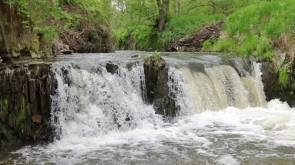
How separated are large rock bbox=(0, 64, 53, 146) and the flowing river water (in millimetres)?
298

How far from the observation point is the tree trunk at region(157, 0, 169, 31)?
2448 cm

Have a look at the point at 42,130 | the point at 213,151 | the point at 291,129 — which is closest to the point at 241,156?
the point at 213,151

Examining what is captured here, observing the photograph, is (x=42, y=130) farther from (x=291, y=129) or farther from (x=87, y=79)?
(x=291, y=129)

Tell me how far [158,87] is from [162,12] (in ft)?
45.0

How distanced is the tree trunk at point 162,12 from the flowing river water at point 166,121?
11093mm

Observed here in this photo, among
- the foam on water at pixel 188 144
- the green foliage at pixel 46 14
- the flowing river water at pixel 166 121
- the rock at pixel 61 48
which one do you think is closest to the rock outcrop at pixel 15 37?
the green foliage at pixel 46 14

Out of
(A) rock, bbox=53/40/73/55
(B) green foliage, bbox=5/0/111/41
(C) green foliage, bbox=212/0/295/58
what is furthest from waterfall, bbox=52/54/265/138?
(A) rock, bbox=53/40/73/55

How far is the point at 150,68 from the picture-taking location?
1177 centimetres

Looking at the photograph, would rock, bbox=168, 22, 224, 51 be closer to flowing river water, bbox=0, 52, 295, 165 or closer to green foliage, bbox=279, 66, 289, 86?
green foliage, bbox=279, 66, 289, 86

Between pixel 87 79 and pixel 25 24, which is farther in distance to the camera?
pixel 25 24

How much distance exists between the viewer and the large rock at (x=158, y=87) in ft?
38.3

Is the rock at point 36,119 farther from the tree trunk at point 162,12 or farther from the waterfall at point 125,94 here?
the tree trunk at point 162,12

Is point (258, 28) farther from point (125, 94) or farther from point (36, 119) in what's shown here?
point (36, 119)

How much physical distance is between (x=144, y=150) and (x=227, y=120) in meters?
3.69
